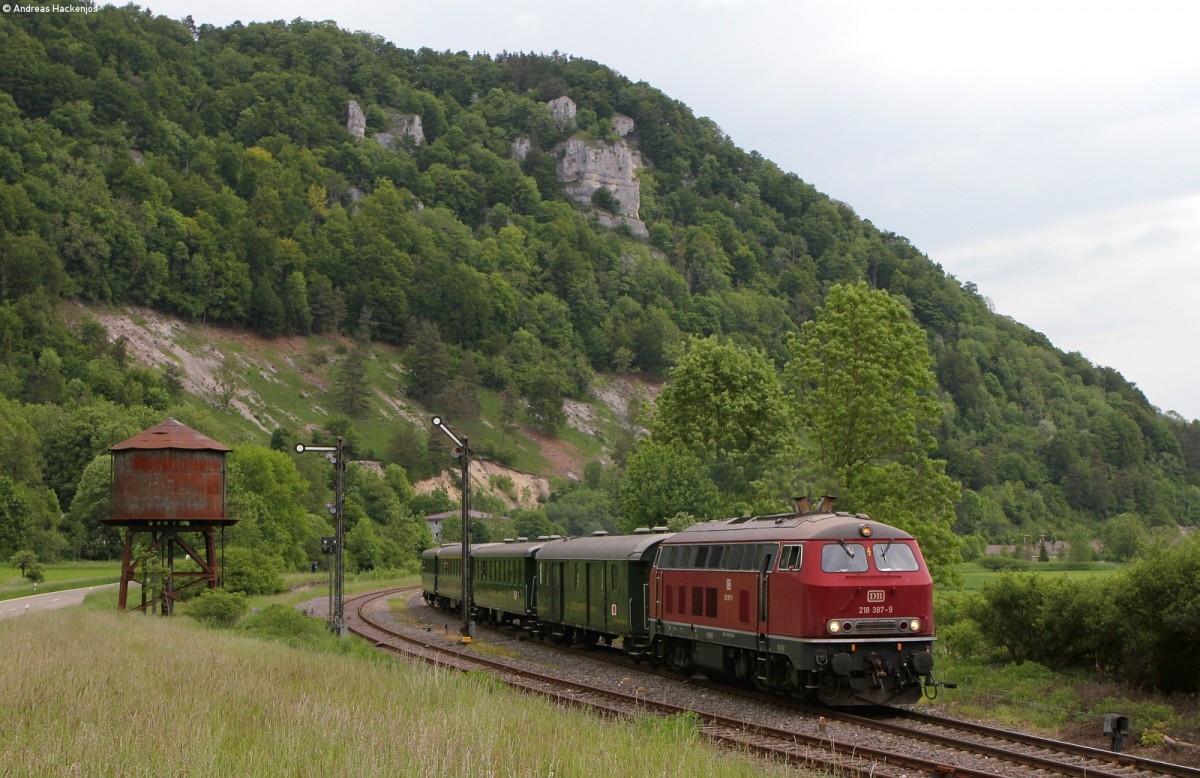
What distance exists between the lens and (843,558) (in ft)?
69.3

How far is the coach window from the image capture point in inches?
842

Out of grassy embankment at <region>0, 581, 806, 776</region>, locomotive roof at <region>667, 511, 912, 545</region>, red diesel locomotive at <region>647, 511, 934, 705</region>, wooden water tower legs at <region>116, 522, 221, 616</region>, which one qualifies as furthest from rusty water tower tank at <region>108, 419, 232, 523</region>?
red diesel locomotive at <region>647, 511, 934, 705</region>

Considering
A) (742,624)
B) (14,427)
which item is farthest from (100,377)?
(742,624)

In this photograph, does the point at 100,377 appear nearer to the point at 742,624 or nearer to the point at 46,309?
the point at 46,309

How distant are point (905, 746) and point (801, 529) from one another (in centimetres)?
493

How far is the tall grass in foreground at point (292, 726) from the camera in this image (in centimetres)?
1146

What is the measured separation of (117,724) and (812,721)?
444 inches

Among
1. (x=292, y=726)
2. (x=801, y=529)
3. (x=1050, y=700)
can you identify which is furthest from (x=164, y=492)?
(x=1050, y=700)

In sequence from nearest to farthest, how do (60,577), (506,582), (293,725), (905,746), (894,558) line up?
(293,725) → (905,746) → (894,558) → (506,582) → (60,577)

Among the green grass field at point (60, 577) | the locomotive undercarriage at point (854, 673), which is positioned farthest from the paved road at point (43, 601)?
the locomotive undercarriage at point (854, 673)

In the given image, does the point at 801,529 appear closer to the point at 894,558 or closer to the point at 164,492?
the point at 894,558

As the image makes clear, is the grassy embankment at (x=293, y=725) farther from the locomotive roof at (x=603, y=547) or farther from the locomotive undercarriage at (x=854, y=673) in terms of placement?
the locomotive roof at (x=603, y=547)

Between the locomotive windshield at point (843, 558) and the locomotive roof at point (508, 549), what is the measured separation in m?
19.8

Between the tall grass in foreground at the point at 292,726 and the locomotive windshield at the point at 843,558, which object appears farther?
the locomotive windshield at the point at 843,558
